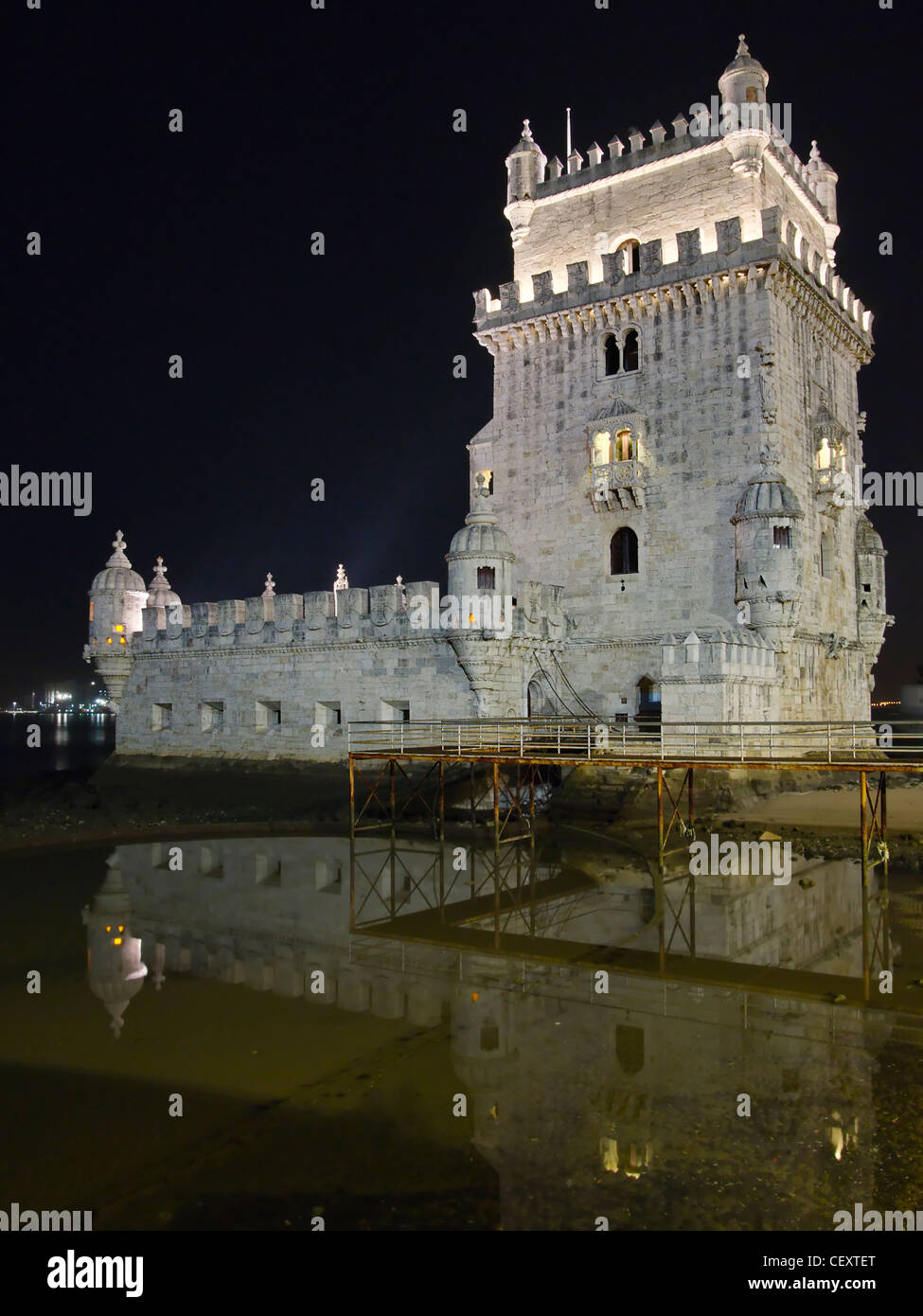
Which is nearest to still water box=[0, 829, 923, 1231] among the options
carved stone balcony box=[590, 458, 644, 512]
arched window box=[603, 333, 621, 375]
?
carved stone balcony box=[590, 458, 644, 512]

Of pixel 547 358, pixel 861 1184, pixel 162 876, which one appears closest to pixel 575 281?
pixel 547 358

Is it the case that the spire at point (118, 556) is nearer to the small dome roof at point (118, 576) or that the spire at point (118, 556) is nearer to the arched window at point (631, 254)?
the small dome roof at point (118, 576)

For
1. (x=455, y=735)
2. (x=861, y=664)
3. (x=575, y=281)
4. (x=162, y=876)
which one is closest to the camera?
(x=162, y=876)

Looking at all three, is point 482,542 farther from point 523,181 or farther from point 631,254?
point 523,181

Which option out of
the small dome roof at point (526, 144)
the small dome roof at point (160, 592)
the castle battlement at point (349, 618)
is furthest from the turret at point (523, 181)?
the small dome roof at point (160, 592)

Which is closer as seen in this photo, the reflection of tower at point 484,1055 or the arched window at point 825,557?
the reflection of tower at point 484,1055

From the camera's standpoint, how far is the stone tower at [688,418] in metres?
24.4

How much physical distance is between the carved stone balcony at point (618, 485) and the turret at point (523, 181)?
9.07 m

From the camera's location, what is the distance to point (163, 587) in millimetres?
34312

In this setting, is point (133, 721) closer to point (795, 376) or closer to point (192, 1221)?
point (795, 376)

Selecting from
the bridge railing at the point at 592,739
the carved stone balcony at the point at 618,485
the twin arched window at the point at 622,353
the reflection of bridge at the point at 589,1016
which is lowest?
the reflection of bridge at the point at 589,1016

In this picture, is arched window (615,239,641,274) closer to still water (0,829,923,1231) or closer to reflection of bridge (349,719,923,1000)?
reflection of bridge (349,719,923,1000)

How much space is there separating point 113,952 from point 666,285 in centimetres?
2190
